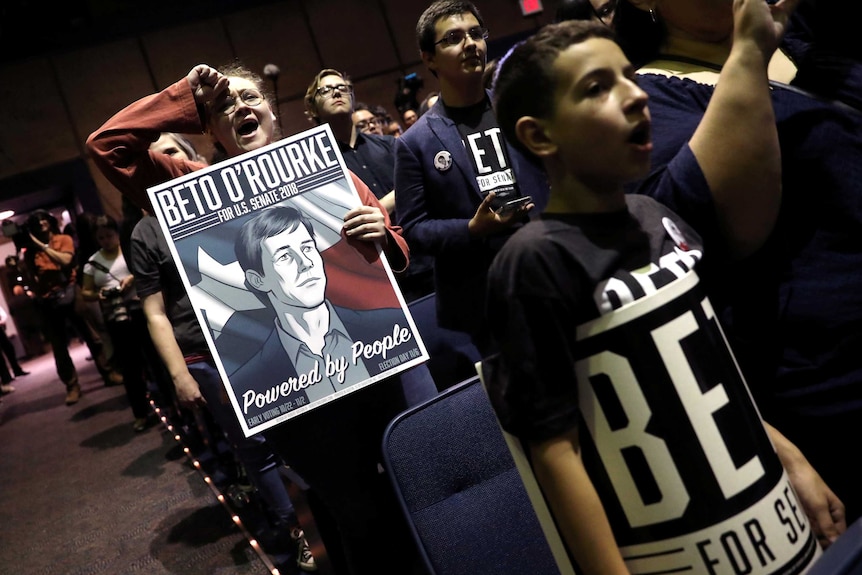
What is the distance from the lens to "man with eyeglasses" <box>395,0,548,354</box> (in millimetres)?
1928

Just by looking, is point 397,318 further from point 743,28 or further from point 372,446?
point 743,28

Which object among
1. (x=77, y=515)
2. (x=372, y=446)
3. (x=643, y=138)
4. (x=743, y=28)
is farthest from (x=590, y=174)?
(x=77, y=515)

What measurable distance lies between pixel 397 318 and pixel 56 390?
8.02 metres

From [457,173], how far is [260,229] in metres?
0.64

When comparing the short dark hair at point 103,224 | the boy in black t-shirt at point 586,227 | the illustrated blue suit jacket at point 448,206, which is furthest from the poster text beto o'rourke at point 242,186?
the short dark hair at point 103,224

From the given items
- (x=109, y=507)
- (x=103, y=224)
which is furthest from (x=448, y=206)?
Result: (x=103, y=224)

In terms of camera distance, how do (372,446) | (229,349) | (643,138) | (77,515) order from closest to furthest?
(643,138)
(229,349)
(372,446)
(77,515)

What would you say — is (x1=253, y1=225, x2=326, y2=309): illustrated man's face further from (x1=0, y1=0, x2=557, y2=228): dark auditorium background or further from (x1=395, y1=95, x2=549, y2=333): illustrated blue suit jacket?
(x1=0, y1=0, x2=557, y2=228): dark auditorium background

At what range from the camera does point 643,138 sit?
82 centimetres

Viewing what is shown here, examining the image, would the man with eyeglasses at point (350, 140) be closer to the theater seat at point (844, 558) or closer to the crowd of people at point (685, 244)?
the crowd of people at point (685, 244)

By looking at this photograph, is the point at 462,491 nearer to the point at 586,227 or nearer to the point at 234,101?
the point at 586,227

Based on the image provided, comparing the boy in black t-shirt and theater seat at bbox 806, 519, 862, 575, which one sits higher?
the boy in black t-shirt

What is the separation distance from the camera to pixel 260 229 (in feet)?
5.10

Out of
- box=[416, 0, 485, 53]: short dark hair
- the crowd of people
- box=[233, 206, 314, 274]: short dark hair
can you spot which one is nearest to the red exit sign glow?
box=[416, 0, 485, 53]: short dark hair
